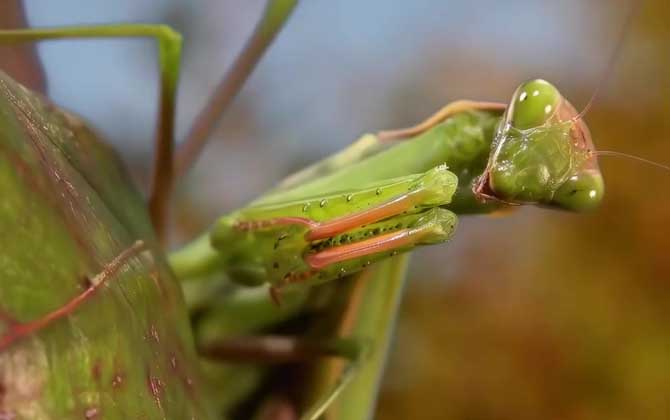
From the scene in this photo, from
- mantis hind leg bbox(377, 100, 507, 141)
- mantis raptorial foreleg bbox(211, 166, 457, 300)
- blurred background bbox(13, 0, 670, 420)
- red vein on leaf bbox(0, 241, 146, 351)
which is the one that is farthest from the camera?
blurred background bbox(13, 0, 670, 420)

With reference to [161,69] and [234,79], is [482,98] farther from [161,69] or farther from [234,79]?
[161,69]

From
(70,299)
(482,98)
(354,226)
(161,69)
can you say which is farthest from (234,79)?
(482,98)

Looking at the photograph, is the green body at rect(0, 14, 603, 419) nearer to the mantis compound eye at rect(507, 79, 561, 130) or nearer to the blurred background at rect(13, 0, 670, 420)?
the mantis compound eye at rect(507, 79, 561, 130)

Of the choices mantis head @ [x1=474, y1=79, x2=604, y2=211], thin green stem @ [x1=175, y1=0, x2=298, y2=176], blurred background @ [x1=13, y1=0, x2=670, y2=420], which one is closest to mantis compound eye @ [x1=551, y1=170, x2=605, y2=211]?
mantis head @ [x1=474, y1=79, x2=604, y2=211]

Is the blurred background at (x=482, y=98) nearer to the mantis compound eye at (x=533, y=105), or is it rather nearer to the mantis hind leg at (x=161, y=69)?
the mantis hind leg at (x=161, y=69)

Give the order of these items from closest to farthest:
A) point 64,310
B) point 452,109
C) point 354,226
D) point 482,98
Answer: point 64,310 → point 354,226 → point 452,109 → point 482,98

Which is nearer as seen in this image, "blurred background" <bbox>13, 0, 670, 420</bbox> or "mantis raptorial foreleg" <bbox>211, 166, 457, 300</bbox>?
"mantis raptorial foreleg" <bbox>211, 166, 457, 300</bbox>

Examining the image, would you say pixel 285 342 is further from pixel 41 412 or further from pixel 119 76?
pixel 119 76

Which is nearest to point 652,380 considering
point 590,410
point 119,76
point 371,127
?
point 590,410
